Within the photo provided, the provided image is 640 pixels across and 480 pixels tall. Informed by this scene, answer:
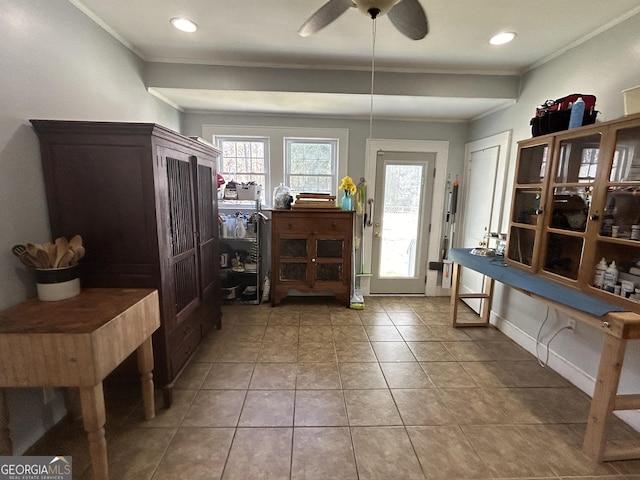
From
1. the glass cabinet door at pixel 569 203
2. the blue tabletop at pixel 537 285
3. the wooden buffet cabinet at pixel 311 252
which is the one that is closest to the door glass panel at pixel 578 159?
the glass cabinet door at pixel 569 203

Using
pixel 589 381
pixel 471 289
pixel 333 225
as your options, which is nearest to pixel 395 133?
pixel 333 225

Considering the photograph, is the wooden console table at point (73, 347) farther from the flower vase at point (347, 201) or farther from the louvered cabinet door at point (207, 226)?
the flower vase at point (347, 201)

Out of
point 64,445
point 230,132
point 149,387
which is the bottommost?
point 64,445

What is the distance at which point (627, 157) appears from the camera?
1.57 metres

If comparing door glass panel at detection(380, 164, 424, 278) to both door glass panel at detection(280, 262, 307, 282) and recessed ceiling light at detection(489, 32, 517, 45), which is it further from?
recessed ceiling light at detection(489, 32, 517, 45)

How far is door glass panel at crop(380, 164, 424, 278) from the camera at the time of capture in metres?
3.71

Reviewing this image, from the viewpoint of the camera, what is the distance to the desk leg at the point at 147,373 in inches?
64.9

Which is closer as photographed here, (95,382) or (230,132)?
(95,382)

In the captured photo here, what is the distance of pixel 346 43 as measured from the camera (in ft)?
7.32

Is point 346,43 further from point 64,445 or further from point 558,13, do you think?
point 64,445

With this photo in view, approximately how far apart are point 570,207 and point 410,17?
1613 mm

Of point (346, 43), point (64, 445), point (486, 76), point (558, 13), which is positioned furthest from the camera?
point (486, 76)

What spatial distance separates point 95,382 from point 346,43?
2652mm

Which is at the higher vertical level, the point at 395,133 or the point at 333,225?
the point at 395,133
